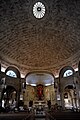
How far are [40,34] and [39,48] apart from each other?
3.10m

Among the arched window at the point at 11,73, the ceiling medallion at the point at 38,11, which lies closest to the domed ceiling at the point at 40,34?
the ceiling medallion at the point at 38,11

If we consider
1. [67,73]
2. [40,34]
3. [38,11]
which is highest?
[38,11]

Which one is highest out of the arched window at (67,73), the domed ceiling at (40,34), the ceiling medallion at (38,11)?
the ceiling medallion at (38,11)

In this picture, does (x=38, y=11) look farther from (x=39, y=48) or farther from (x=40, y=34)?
(x=39, y=48)

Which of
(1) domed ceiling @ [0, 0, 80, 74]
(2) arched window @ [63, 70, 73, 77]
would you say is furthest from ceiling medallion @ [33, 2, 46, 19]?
(2) arched window @ [63, 70, 73, 77]

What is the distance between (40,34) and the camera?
20.4 meters

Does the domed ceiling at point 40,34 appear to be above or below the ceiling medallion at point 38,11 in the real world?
below

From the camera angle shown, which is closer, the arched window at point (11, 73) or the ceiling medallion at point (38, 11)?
the ceiling medallion at point (38, 11)

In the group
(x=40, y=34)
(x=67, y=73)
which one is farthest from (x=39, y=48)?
(x=67, y=73)

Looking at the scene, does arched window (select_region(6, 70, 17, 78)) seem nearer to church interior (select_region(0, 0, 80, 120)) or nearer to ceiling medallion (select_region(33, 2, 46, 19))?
church interior (select_region(0, 0, 80, 120))

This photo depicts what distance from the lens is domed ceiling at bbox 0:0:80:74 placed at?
1616cm

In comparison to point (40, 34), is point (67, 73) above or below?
below

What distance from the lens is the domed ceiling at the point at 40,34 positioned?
53.0 ft

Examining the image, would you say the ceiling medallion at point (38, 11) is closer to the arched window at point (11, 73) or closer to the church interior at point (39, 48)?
the church interior at point (39, 48)
